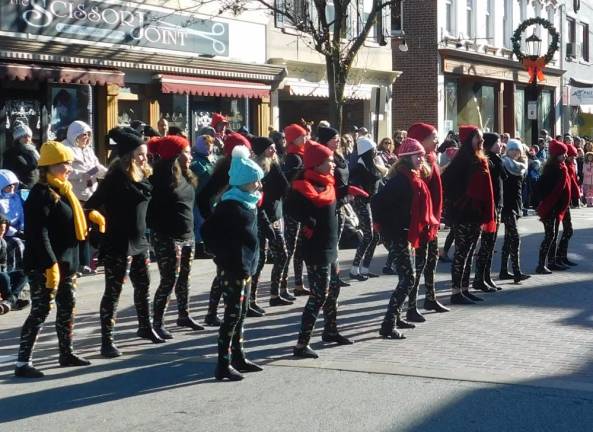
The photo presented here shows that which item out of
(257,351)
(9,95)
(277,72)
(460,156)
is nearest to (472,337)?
(257,351)

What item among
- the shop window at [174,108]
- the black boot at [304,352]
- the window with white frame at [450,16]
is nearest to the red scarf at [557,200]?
the black boot at [304,352]

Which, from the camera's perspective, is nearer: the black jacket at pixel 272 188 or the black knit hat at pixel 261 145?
the black knit hat at pixel 261 145

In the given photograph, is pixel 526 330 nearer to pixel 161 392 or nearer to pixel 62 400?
pixel 161 392

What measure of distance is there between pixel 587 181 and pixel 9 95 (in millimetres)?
17038

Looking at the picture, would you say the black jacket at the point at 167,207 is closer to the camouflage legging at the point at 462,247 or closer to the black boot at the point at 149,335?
the black boot at the point at 149,335

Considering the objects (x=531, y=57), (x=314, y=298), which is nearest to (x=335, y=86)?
(x=314, y=298)

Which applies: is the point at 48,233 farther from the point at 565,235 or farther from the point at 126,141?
the point at 565,235

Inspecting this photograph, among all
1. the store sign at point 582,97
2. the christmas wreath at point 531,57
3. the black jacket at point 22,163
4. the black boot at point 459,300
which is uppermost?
the christmas wreath at point 531,57

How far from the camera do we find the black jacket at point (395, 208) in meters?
9.40

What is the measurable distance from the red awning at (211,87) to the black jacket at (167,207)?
9.89 meters

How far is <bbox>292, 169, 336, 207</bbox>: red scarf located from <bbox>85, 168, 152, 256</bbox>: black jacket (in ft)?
4.38

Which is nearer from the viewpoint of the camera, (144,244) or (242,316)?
(242,316)

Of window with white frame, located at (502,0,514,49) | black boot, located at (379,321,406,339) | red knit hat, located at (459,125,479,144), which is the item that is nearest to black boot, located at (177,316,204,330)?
black boot, located at (379,321,406,339)

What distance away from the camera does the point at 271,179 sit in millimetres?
11094
